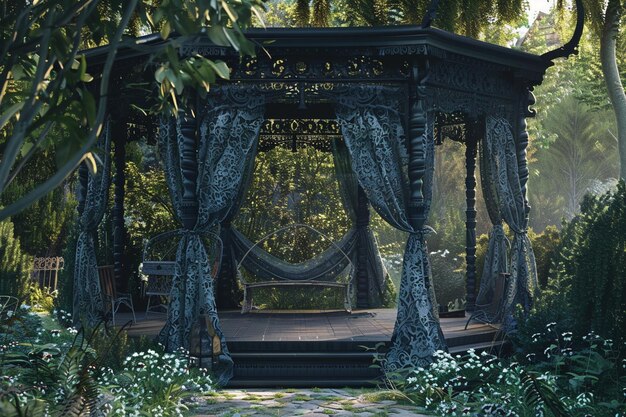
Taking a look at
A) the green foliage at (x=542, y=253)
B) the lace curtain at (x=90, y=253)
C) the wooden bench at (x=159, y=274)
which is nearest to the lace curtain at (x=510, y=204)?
the green foliage at (x=542, y=253)

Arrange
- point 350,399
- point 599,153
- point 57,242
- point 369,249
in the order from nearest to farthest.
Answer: point 350,399, point 369,249, point 57,242, point 599,153

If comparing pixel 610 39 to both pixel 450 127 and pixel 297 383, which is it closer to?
pixel 450 127

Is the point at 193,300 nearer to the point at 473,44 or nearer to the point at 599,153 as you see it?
the point at 473,44

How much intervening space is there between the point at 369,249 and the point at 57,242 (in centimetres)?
904

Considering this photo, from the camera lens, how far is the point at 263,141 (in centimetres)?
1377

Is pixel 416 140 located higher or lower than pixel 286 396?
higher

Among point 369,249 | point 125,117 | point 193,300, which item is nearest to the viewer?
point 193,300

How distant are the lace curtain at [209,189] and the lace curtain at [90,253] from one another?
1357 mm

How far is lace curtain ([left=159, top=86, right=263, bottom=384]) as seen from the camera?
30.1ft

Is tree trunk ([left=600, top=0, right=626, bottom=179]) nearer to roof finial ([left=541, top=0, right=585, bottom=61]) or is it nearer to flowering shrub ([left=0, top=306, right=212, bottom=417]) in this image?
roof finial ([left=541, top=0, right=585, bottom=61])

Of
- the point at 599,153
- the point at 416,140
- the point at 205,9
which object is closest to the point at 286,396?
the point at 416,140

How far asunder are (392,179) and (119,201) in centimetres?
474

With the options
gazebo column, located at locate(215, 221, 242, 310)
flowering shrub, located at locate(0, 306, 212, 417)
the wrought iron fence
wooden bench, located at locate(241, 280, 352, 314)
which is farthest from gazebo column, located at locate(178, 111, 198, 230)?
the wrought iron fence

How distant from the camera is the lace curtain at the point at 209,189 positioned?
919 cm
